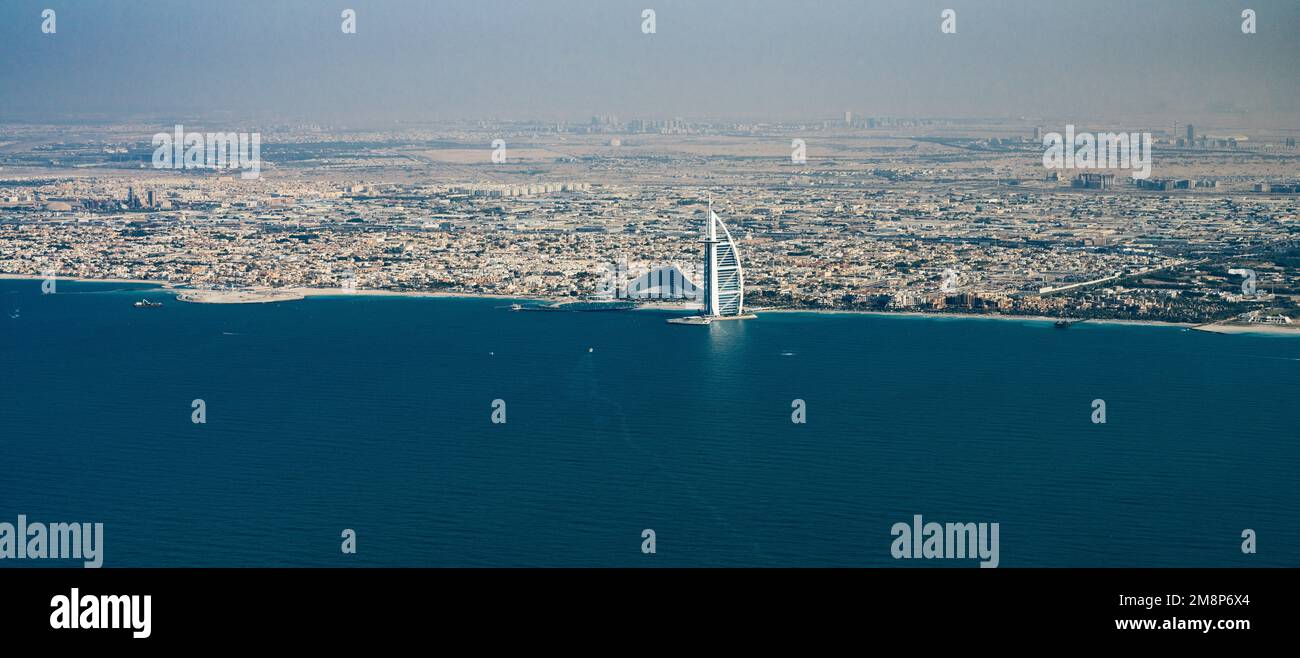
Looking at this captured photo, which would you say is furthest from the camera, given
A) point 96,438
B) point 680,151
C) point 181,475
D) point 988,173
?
point 680,151

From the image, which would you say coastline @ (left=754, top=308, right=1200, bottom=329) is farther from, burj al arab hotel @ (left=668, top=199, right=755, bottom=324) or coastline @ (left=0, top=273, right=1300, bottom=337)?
burj al arab hotel @ (left=668, top=199, right=755, bottom=324)

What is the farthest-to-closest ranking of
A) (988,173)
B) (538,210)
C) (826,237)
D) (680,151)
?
(680,151) < (988,173) < (538,210) < (826,237)

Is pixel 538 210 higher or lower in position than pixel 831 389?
higher

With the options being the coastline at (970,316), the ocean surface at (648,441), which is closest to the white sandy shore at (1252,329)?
the coastline at (970,316)

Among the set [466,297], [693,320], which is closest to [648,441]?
[693,320]

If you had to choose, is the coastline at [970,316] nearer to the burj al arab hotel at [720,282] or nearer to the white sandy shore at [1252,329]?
the white sandy shore at [1252,329]

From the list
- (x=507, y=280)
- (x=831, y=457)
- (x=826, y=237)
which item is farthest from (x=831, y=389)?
(x=826, y=237)

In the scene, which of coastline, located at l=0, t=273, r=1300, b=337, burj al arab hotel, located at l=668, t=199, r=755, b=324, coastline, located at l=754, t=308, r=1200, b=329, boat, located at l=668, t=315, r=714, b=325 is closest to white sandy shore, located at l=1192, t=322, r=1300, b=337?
coastline, located at l=0, t=273, r=1300, b=337

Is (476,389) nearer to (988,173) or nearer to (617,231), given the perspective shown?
(617,231)
